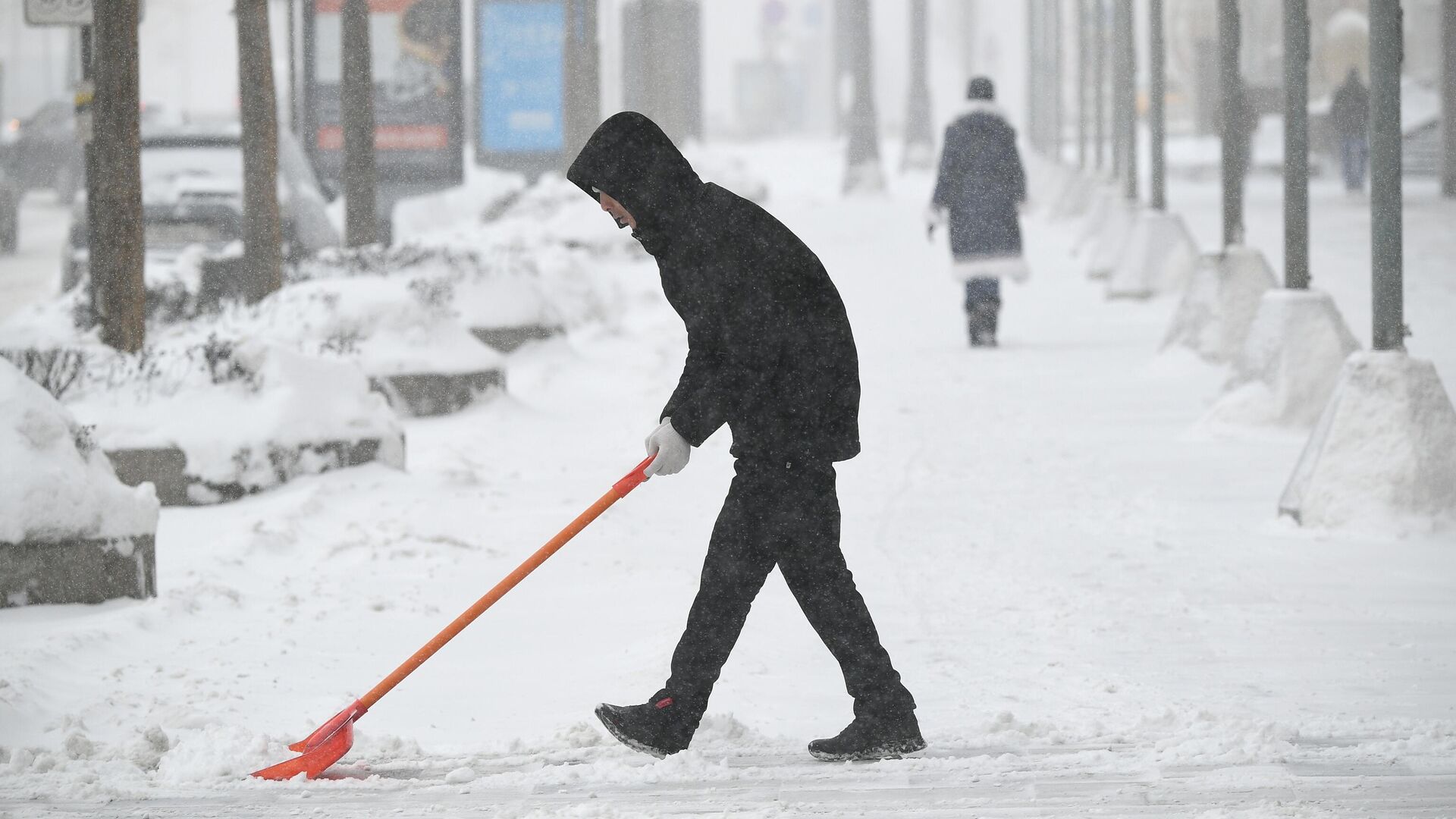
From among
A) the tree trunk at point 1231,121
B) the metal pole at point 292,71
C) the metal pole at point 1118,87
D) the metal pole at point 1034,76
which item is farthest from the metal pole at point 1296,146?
the metal pole at point 1034,76

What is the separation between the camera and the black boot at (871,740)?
4324 millimetres

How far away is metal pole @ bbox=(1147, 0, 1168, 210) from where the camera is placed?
52.1 ft

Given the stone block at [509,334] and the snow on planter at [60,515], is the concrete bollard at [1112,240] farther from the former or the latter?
the snow on planter at [60,515]

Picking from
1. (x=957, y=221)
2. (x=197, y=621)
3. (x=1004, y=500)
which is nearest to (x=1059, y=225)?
(x=957, y=221)

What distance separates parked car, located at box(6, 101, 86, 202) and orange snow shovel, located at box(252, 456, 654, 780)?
108 feet

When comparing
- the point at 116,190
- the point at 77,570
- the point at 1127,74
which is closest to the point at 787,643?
the point at 77,570

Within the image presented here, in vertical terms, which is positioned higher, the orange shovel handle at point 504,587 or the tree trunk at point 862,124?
the tree trunk at point 862,124

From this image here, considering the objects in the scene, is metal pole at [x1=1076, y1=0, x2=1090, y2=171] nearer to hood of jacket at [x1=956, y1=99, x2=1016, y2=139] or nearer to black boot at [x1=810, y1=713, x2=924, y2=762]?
hood of jacket at [x1=956, y1=99, x2=1016, y2=139]

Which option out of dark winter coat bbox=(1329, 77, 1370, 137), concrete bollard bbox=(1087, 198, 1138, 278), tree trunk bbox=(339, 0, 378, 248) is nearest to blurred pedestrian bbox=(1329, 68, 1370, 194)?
dark winter coat bbox=(1329, 77, 1370, 137)

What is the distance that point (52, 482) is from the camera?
18.3ft

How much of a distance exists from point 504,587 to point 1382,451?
12.1 ft

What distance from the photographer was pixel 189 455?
24.6 feet

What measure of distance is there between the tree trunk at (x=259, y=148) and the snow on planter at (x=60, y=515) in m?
5.32

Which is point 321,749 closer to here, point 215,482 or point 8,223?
point 215,482
